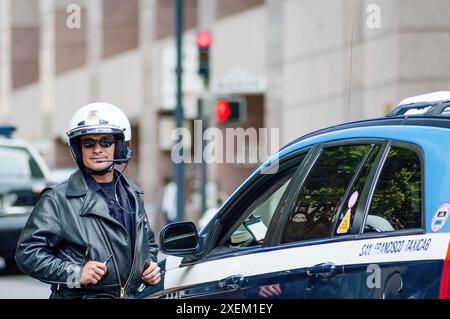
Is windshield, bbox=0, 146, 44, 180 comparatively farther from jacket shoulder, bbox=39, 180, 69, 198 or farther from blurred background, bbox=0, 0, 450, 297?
jacket shoulder, bbox=39, 180, 69, 198

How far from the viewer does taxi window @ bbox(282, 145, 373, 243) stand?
5.02m

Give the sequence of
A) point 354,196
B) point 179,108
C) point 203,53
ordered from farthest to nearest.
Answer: point 179,108 → point 203,53 → point 354,196

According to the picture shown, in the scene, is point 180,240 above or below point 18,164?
above

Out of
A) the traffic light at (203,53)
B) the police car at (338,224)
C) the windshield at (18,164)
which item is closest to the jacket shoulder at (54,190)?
the police car at (338,224)

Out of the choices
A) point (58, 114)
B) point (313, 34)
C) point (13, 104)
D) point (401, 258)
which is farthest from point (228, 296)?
point (13, 104)

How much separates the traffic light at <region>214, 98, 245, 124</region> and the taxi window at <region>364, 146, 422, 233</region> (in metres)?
14.7

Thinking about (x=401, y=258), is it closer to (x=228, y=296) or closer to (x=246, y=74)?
(x=228, y=296)

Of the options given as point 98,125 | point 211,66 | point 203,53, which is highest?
point 98,125

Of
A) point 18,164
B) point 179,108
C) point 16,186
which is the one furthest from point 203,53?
point 16,186

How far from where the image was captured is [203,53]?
20.5 m

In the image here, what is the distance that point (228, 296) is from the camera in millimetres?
5324

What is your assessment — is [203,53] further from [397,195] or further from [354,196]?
[397,195]

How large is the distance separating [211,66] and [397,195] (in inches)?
1174

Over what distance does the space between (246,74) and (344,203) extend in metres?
27.0
